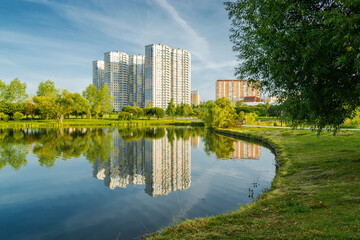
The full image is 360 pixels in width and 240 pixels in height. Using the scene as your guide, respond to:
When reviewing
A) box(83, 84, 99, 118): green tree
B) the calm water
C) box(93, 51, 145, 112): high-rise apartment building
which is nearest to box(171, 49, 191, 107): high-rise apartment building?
box(93, 51, 145, 112): high-rise apartment building

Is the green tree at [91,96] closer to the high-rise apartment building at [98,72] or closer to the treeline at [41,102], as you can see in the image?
the treeline at [41,102]

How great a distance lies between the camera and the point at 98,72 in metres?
191

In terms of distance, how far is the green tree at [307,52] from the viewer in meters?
6.95

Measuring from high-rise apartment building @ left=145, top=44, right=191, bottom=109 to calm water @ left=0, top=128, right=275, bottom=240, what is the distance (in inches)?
5515

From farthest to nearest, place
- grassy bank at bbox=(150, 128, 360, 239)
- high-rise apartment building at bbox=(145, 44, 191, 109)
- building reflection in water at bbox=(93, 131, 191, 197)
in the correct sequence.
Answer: high-rise apartment building at bbox=(145, 44, 191, 109) < building reflection in water at bbox=(93, 131, 191, 197) < grassy bank at bbox=(150, 128, 360, 239)

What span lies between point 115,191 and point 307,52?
11.4 m

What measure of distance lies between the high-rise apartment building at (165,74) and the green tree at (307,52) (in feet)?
490

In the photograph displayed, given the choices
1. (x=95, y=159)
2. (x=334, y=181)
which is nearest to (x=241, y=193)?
(x=334, y=181)

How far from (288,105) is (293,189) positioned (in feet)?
12.3

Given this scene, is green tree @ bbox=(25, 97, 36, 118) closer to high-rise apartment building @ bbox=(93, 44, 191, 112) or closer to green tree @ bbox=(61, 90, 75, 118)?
green tree @ bbox=(61, 90, 75, 118)

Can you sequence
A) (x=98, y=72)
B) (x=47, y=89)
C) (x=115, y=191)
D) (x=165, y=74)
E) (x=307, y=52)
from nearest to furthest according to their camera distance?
(x=307, y=52), (x=115, y=191), (x=47, y=89), (x=165, y=74), (x=98, y=72)

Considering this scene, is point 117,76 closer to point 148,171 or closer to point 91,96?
point 91,96

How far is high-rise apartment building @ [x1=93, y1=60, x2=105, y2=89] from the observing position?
190 metres

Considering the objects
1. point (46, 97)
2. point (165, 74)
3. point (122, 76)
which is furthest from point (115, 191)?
point (122, 76)
